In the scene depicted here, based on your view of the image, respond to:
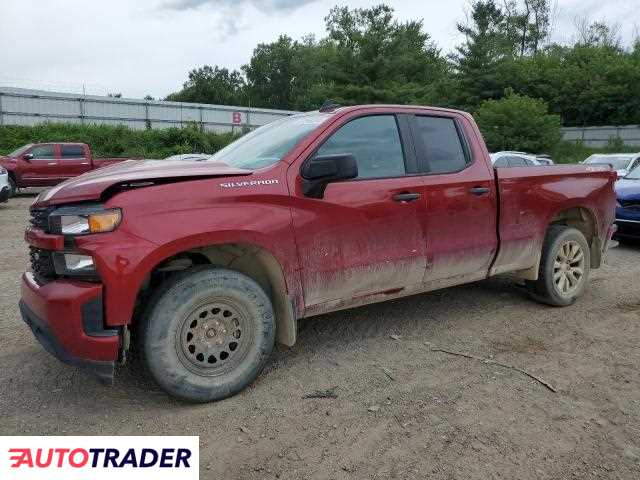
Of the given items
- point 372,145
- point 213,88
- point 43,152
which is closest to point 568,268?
point 372,145

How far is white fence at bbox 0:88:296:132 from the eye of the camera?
92.6 feet

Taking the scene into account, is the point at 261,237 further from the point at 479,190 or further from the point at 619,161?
the point at 619,161

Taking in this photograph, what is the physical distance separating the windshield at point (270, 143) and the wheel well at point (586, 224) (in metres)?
2.79

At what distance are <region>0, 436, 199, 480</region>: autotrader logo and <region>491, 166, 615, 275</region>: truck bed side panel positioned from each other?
10.2ft

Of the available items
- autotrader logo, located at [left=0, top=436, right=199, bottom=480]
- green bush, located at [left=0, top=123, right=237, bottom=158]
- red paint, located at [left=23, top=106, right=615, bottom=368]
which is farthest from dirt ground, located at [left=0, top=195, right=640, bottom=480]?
green bush, located at [left=0, top=123, right=237, bottom=158]

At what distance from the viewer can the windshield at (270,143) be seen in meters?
3.84

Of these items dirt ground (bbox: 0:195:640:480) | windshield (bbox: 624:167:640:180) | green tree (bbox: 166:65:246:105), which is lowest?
dirt ground (bbox: 0:195:640:480)

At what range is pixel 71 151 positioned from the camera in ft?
61.8

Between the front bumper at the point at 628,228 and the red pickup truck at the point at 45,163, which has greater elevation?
the red pickup truck at the point at 45,163

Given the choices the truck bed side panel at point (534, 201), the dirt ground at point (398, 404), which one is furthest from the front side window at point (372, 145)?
the dirt ground at point (398, 404)

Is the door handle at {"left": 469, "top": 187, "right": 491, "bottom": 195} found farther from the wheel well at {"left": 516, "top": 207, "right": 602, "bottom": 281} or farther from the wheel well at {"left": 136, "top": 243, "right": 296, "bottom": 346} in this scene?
the wheel well at {"left": 136, "top": 243, "right": 296, "bottom": 346}

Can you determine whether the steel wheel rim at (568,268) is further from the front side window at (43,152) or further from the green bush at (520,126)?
the green bush at (520,126)

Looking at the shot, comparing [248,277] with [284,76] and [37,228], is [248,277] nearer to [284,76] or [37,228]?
[37,228]

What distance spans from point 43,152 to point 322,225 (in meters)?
17.5
